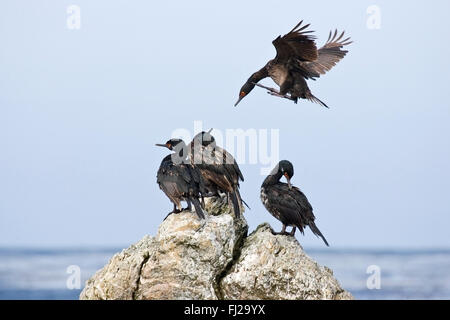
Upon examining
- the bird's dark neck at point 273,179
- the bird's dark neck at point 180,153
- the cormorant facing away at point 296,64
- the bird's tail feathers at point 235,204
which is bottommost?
the bird's tail feathers at point 235,204

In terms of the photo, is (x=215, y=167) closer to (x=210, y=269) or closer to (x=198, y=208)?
(x=198, y=208)

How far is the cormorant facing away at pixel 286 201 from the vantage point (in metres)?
10.2

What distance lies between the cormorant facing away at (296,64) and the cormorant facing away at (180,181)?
363 cm

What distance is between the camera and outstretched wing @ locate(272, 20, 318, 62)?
12.6 metres

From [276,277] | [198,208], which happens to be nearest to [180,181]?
[198,208]

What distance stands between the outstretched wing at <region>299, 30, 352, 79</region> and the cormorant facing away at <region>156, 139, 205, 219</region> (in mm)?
4268

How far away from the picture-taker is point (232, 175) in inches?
413

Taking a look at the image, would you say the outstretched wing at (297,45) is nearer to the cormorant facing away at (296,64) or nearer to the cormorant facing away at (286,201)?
the cormorant facing away at (296,64)

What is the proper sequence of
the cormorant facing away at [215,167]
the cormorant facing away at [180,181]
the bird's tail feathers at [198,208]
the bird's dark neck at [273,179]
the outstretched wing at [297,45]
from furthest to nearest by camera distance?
1. the outstretched wing at [297,45]
2. the bird's dark neck at [273,179]
3. the cormorant facing away at [215,167]
4. the cormorant facing away at [180,181]
5. the bird's tail feathers at [198,208]

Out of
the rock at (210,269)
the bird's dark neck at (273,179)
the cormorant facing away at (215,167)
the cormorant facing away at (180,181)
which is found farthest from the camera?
the bird's dark neck at (273,179)

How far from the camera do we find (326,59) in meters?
14.8

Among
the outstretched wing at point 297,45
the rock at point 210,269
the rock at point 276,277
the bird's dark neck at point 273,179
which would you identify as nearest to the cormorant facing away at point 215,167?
the bird's dark neck at point 273,179
